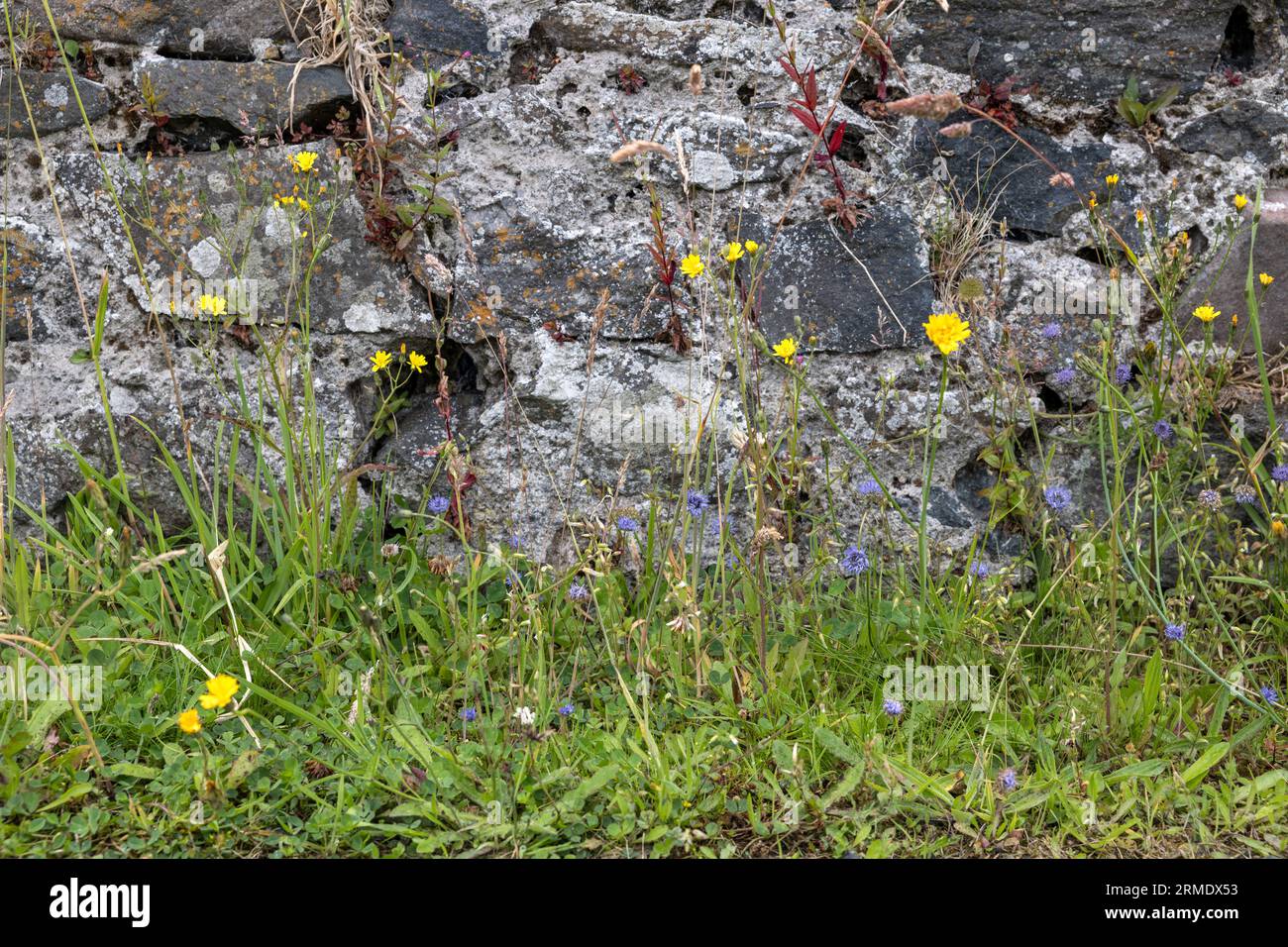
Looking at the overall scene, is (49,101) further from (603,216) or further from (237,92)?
(603,216)

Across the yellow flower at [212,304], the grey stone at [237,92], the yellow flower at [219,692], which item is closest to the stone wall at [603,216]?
the grey stone at [237,92]

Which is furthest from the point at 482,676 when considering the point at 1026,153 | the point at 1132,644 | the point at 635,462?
the point at 1026,153

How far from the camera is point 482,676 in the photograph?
2021 millimetres

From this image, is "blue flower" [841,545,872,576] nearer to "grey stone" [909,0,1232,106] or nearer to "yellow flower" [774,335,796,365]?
"yellow flower" [774,335,796,365]

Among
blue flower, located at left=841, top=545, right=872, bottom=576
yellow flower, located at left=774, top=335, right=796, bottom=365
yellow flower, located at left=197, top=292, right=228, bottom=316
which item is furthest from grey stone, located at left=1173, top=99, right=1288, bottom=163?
yellow flower, located at left=197, top=292, right=228, bottom=316

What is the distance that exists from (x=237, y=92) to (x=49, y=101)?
0.49 metres

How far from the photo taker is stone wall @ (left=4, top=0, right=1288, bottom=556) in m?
2.58

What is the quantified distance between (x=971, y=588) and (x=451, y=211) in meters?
1.58

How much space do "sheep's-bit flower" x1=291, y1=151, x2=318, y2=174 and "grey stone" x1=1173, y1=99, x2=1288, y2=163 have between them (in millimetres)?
2197

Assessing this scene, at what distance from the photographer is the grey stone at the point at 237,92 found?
2598 mm

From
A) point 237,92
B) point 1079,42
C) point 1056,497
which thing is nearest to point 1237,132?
point 1079,42

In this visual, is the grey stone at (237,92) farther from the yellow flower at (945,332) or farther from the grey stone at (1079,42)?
the yellow flower at (945,332)

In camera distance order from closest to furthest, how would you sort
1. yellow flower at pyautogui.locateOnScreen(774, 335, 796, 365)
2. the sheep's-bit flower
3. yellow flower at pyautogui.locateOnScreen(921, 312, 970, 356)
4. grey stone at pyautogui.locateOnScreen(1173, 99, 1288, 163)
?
yellow flower at pyautogui.locateOnScreen(921, 312, 970, 356)
yellow flower at pyautogui.locateOnScreen(774, 335, 796, 365)
the sheep's-bit flower
grey stone at pyautogui.locateOnScreen(1173, 99, 1288, 163)

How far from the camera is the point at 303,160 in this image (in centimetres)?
242
